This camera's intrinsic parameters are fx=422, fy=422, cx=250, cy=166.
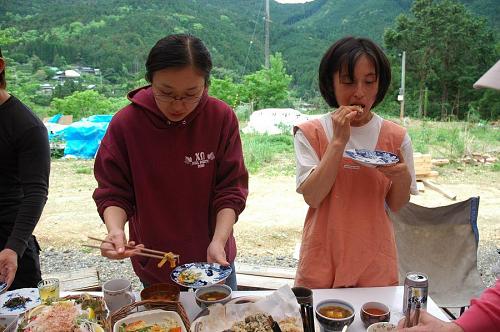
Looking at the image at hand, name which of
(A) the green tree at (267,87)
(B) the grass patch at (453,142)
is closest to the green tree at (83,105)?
(A) the green tree at (267,87)

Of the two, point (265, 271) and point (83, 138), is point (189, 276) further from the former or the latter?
point (83, 138)

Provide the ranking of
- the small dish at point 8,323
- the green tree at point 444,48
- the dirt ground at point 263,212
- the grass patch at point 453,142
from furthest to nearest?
the green tree at point 444,48 < the grass patch at point 453,142 < the dirt ground at point 263,212 < the small dish at point 8,323

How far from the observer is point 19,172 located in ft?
7.08

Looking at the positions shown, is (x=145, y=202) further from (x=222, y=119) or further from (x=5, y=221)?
(x=5, y=221)

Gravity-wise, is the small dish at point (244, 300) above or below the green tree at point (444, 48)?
below

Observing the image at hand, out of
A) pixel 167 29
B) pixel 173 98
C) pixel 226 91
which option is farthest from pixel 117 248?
pixel 167 29

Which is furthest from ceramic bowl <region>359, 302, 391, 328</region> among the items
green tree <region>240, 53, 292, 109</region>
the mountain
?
green tree <region>240, 53, 292, 109</region>

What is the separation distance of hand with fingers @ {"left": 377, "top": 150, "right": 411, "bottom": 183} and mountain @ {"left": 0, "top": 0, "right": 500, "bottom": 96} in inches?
631

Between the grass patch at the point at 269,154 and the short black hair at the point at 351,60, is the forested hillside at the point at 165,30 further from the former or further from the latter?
the short black hair at the point at 351,60

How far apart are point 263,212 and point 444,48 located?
2175cm

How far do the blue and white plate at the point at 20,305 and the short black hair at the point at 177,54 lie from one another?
1093 mm

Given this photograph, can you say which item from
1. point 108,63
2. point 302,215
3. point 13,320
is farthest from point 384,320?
point 108,63

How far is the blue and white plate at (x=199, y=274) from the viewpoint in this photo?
175 centimetres

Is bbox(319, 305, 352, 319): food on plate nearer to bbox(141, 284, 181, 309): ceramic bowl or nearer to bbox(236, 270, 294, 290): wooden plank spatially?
bbox(141, 284, 181, 309): ceramic bowl
